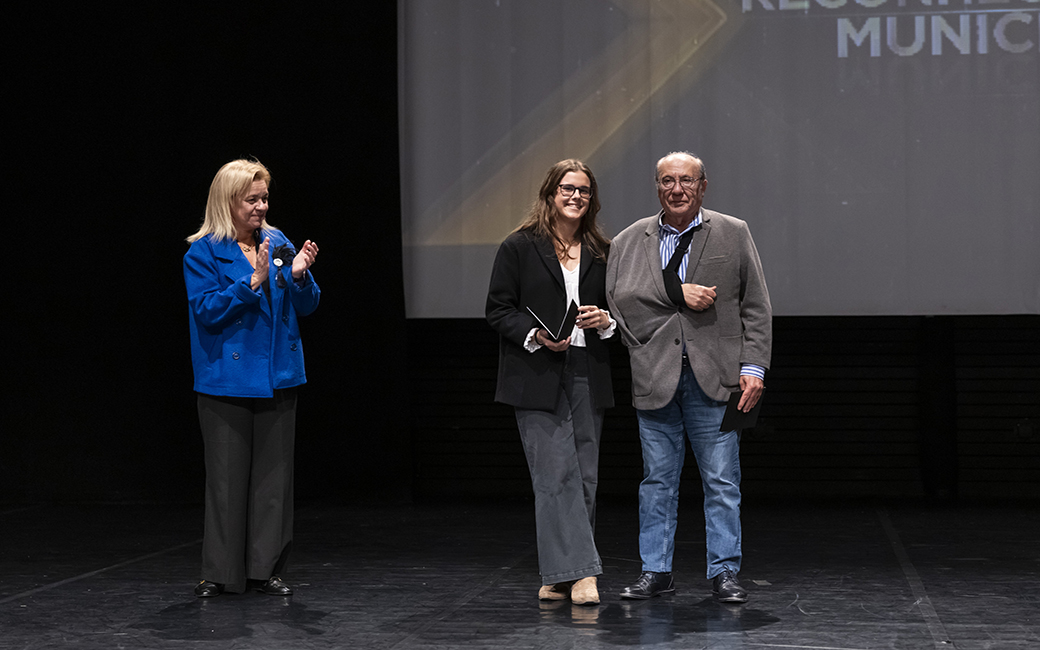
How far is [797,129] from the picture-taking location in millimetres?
5430

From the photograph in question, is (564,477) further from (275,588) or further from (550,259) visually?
(275,588)

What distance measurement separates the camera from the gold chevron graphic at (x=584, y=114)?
551 cm

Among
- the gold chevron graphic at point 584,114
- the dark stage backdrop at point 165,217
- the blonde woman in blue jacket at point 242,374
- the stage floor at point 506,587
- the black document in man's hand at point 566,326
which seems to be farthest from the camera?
the dark stage backdrop at point 165,217

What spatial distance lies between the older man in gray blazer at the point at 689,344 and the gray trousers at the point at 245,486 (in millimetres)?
1161

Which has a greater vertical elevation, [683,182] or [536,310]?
[683,182]

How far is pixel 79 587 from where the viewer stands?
391 cm

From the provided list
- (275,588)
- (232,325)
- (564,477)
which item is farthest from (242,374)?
(564,477)

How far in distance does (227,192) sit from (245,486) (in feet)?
3.15

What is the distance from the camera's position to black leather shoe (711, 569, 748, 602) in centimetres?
346

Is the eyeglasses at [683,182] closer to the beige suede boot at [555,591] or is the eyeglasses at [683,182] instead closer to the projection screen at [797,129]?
the beige suede boot at [555,591]

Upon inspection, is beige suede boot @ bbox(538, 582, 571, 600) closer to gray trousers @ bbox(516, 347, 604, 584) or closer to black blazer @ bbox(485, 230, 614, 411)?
gray trousers @ bbox(516, 347, 604, 584)

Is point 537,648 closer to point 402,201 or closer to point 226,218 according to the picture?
point 226,218

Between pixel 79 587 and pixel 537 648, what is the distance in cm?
183

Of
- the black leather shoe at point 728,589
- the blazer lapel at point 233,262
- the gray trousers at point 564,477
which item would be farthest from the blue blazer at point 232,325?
the black leather shoe at point 728,589
